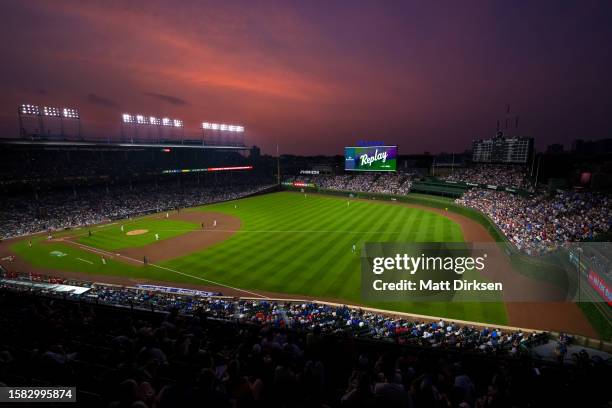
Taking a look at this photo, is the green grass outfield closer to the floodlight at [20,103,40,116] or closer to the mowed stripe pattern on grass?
the mowed stripe pattern on grass

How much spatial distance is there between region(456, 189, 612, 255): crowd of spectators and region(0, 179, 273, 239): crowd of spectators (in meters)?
52.4

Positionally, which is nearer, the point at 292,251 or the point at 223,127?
the point at 292,251

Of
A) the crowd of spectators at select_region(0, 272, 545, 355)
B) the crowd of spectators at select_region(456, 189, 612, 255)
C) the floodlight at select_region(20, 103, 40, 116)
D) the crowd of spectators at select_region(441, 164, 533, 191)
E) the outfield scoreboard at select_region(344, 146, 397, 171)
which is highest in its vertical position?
the floodlight at select_region(20, 103, 40, 116)

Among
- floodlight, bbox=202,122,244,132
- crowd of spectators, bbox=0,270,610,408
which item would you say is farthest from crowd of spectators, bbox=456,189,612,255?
floodlight, bbox=202,122,244,132

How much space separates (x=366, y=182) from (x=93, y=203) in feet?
182

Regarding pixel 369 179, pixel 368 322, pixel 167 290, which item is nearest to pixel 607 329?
pixel 368 322

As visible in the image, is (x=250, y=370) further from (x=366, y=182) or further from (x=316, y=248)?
(x=366, y=182)

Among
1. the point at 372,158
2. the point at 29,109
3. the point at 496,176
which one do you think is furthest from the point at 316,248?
the point at 29,109

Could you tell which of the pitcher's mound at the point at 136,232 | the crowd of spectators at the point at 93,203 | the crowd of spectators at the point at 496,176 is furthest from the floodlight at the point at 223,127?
the crowd of spectators at the point at 496,176

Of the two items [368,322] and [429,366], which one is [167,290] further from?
[429,366]

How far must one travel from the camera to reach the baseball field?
22.8 m

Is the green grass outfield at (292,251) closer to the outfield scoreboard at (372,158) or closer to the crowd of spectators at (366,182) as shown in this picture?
the crowd of spectators at (366,182)

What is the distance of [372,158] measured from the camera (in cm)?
6681

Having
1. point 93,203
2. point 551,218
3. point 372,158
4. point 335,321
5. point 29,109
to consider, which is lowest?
point 335,321
